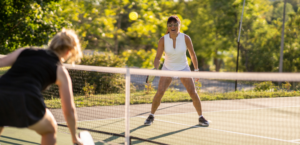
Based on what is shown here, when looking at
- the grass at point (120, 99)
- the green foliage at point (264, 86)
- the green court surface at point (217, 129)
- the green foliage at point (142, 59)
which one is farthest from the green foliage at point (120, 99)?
the green foliage at point (142, 59)

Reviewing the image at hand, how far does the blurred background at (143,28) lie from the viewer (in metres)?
13.1

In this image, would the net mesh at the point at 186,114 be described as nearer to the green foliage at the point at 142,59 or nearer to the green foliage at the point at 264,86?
the green foliage at the point at 264,86

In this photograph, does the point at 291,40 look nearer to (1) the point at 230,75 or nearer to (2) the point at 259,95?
(2) the point at 259,95

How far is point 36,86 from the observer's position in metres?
2.66

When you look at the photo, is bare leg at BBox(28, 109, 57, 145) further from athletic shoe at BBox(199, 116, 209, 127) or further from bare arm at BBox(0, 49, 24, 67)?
athletic shoe at BBox(199, 116, 209, 127)

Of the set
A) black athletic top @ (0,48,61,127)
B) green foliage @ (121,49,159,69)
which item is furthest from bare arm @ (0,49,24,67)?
green foliage @ (121,49,159,69)

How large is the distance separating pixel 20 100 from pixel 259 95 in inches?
377

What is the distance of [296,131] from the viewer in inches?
241

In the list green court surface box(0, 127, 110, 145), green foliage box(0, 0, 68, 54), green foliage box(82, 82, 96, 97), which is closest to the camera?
green court surface box(0, 127, 110, 145)

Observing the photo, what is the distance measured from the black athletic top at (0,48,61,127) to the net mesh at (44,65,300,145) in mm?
1710

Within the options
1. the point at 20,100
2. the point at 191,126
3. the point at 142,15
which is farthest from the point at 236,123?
the point at 142,15

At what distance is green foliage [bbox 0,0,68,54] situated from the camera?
12789 mm

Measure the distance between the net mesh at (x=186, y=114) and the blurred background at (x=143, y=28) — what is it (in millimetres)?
4209

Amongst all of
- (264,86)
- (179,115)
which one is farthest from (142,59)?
(179,115)
